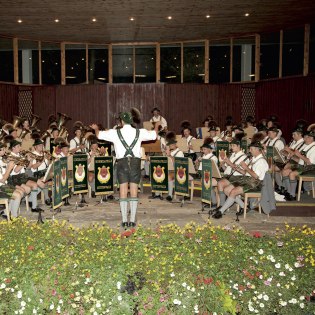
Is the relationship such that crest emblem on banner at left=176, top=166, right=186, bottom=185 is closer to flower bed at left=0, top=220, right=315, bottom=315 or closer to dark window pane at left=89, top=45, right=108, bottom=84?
flower bed at left=0, top=220, right=315, bottom=315

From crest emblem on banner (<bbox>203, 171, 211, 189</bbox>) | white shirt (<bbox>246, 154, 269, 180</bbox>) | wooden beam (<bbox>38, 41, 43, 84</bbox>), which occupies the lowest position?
crest emblem on banner (<bbox>203, 171, 211, 189</bbox>)

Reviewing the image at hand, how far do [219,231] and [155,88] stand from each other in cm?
1447

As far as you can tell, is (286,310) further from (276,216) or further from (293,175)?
(293,175)

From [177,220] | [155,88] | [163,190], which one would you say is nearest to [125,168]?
[177,220]

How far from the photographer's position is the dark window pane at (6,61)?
1716 centimetres

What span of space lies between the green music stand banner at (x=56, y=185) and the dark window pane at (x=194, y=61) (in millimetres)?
11033

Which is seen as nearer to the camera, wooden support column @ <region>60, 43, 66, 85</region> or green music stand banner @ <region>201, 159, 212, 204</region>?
green music stand banner @ <region>201, 159, 212, 204</region>

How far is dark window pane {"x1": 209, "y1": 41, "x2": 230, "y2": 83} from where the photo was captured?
18.1 metres

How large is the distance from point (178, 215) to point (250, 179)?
1.52m

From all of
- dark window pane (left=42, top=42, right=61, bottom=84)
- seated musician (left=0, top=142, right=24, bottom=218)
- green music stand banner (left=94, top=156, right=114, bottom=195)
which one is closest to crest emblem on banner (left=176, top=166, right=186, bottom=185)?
green music stand banner (left=94, top=156, right=114, bottom=195)

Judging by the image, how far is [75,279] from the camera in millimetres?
Answer: 3629

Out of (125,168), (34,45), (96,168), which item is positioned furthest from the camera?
(34,45)

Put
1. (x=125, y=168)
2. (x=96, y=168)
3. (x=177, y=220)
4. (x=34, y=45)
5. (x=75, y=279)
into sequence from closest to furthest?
1. (x=75, y=279)
2. (x=125, y=168)
3. (x=177, y=220)
4. (x=96, y=168)
5. (x=34, y=45)

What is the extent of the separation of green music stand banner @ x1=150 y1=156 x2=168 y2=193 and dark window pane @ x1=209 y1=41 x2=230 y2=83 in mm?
9396
